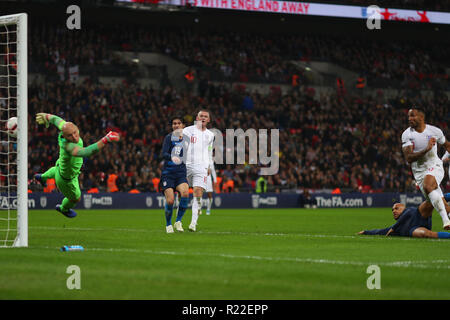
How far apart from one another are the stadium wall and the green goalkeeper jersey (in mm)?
15166

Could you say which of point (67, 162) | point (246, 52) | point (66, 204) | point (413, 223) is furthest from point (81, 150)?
point (246, 52)

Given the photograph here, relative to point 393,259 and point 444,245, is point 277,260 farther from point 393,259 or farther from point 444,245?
point 444,245

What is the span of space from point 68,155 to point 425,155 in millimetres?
6626

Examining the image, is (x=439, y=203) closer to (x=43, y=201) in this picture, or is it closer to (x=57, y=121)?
(x=57, y=121)

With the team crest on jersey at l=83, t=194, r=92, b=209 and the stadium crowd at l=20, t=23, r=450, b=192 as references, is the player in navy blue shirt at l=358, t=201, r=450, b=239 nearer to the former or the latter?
the team crest on jersey at l=83, t=194, r=92, b=209

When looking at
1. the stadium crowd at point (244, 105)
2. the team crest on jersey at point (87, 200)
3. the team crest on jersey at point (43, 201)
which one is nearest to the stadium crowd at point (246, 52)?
the stadium crowd at point (244, 105)

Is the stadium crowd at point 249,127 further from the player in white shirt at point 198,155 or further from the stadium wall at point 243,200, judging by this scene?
the player in white shirt at point 198,155

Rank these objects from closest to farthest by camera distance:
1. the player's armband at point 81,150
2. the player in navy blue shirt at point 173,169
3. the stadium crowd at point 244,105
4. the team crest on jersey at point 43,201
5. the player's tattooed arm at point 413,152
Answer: the player's armband at point 81,150 → the player's tattooed arm at point 413,152 → the player in navy blue shirt at point 173,169 → the team crest on jersey at point 43,201 → the stadium crowd at point 244,105

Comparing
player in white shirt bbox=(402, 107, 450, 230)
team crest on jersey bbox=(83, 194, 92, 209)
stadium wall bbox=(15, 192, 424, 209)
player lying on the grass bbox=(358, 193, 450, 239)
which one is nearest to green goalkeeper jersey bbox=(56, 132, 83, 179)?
player lying on the grass bbox=(358, 193, 450, 239)

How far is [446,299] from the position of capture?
631 cm

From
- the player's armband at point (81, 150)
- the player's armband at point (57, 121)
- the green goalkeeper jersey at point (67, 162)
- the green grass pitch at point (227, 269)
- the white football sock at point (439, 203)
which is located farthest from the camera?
the white football sock at point (439, 203)

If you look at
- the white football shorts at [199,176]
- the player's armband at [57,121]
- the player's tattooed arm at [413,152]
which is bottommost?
the white football shorts at [199,176]

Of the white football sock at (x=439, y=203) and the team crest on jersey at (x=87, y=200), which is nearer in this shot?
the white football sock at (x=439, y=203)

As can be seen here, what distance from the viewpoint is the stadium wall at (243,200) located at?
101 feet
